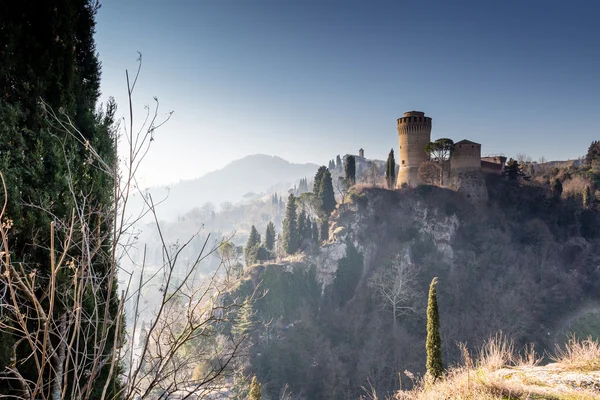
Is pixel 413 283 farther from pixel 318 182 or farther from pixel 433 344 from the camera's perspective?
pixel 318 182

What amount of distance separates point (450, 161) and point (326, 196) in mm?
11992

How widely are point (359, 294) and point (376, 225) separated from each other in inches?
258

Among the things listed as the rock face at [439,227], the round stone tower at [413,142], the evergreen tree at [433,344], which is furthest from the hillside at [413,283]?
the evergreen tree at [433,344]

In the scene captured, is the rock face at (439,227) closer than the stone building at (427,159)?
Yes

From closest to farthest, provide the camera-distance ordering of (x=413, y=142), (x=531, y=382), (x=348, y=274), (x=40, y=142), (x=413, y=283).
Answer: (x=40, y=142), (x=531, y=382), (x=413, y=283), (x=348, y=274), (x=413, y=142)

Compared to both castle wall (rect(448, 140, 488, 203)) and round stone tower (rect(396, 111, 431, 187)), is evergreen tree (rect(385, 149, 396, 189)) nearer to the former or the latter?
round stone tower (rect(396, 111, 431, 187))

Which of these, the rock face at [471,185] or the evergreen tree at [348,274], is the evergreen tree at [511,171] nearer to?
the rock face at [471,185]

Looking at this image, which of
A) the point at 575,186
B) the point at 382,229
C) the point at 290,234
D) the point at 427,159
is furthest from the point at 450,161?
the point at 290,234

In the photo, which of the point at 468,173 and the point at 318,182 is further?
the point at 318,182

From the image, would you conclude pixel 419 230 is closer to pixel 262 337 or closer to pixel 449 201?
pixel 449 201

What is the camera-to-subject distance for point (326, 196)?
98.3 feet

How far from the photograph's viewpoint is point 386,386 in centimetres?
1844

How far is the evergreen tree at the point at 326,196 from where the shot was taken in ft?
97.5

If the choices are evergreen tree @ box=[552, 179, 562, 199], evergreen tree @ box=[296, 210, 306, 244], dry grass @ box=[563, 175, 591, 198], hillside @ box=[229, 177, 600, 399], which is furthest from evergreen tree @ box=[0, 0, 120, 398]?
dry grass @ box=[563, 175, 591, 198]
